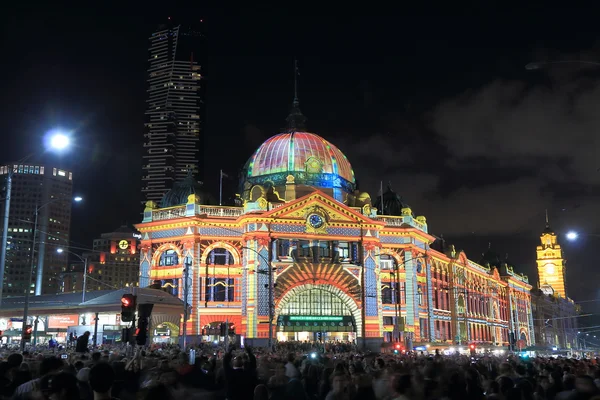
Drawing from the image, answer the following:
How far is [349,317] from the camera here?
7375 centimetres

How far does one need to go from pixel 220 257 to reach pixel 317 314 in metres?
12.5

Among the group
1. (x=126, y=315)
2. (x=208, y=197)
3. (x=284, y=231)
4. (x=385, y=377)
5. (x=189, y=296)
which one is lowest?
(x=385, y=377)

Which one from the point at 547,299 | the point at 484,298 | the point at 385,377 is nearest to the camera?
the point at 385,377

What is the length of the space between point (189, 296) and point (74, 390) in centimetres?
6306

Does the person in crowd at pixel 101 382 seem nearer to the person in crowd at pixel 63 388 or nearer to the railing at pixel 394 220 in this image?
the person in crowd at pixel 63 388

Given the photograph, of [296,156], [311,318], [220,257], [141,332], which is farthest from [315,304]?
[141,332]

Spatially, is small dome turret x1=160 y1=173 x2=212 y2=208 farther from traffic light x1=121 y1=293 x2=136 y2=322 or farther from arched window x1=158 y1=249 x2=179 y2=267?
traffic light x1=121 y1=293 x2=136 y2=322

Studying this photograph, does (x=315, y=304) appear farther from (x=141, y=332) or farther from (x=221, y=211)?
(x=141, y=332)

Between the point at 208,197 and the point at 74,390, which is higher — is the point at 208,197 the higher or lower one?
the higher one

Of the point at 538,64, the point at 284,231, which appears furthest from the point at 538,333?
the point at 538,64

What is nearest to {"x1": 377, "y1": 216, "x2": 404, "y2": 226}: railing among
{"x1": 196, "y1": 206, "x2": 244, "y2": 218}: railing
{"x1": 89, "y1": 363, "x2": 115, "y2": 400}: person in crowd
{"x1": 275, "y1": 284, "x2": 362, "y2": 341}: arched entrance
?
{"x1": 275, "y1": 284, "x2": 362, "y2": 341}: arched entrance

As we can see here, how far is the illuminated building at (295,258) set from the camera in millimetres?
70875

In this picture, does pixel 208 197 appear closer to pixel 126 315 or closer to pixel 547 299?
pixel 126 315

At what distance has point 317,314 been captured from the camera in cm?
7294
